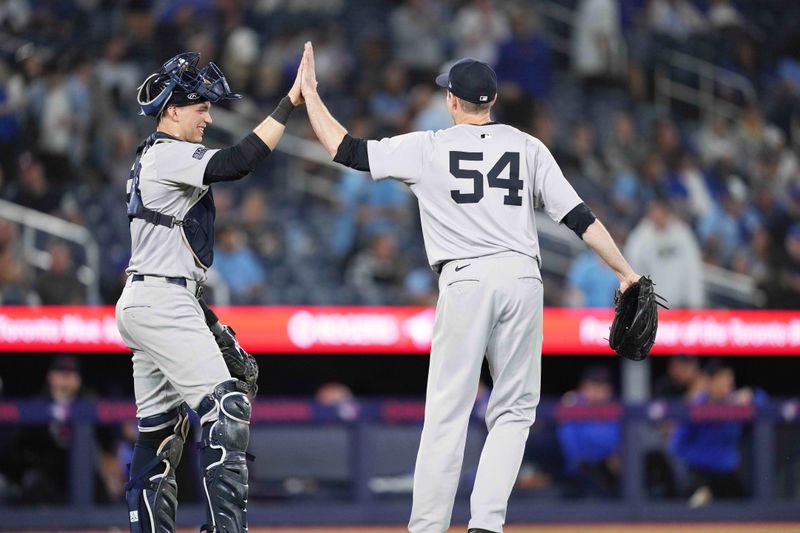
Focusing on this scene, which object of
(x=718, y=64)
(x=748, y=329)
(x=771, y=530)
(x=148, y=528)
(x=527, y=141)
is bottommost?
(x=771, y=530)

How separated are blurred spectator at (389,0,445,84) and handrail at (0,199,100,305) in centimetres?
398

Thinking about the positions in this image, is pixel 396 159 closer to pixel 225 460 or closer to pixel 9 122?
pixel 225 460

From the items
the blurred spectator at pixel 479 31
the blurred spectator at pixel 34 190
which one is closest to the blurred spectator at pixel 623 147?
the blurred spectator at pixel 479 31

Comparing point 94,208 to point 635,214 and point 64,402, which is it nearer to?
point 64,402

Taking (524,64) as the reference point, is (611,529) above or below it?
below

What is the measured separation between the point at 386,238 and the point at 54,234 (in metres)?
2.65

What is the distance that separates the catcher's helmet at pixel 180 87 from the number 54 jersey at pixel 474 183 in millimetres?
673

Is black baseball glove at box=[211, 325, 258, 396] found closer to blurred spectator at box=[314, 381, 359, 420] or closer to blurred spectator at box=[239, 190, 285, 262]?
blurred spectator at box=[314, 381, 359, 420]

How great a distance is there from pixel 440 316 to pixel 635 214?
21.3 feet

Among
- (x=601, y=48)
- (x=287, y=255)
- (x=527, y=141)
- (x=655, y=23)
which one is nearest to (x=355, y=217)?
(x=287, y=255)

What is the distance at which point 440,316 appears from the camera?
505cm

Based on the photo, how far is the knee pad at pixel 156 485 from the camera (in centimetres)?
509

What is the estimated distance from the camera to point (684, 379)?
1005 cm

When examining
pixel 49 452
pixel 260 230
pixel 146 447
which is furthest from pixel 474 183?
pixel 260 230
